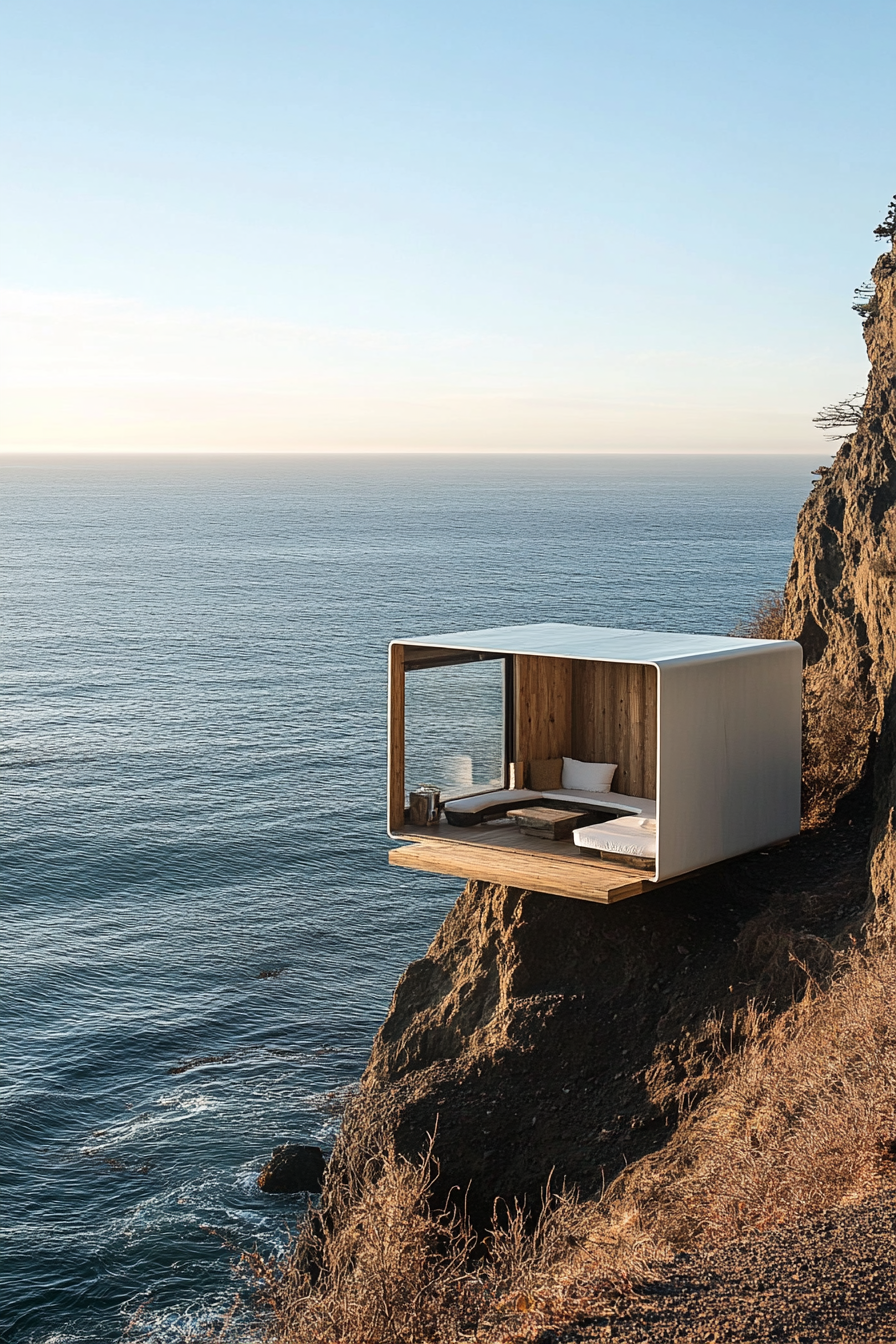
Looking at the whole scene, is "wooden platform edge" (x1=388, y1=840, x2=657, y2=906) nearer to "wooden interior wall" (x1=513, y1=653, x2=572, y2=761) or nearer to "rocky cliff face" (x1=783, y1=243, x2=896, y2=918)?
"wooden interior wall" (x1=513, y1=653, x2=572, y2=761)

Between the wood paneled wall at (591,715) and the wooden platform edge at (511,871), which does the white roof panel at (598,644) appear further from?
the wooden platform edge at (511,871)

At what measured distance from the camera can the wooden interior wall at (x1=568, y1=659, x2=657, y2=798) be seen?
16.0 metres

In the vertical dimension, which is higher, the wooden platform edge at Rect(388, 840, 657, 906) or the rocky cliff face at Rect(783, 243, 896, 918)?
the rocky cliff face at Rect(783, 243, 896, 918)

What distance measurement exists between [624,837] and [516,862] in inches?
48.7

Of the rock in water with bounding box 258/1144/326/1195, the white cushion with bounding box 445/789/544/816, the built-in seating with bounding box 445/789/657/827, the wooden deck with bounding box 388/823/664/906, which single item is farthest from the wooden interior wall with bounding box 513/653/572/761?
the rock in water with bounding box 258/1144/326/1195

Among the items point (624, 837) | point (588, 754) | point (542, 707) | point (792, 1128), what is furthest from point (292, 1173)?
point (792, 1128)

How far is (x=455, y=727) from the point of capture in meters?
16.0

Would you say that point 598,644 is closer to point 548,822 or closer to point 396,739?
point 548,822

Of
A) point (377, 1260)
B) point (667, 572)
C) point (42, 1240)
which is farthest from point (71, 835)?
point (667, 572)

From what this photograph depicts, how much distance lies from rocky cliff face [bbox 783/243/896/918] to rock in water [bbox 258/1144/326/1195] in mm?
10693

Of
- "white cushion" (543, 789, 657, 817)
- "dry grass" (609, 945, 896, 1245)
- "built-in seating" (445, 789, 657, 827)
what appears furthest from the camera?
"built-in seating" (445, 789, 657, 827)

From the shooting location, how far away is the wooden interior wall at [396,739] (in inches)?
581

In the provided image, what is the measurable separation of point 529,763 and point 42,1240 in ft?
36.6

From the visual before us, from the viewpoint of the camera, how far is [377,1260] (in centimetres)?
802
